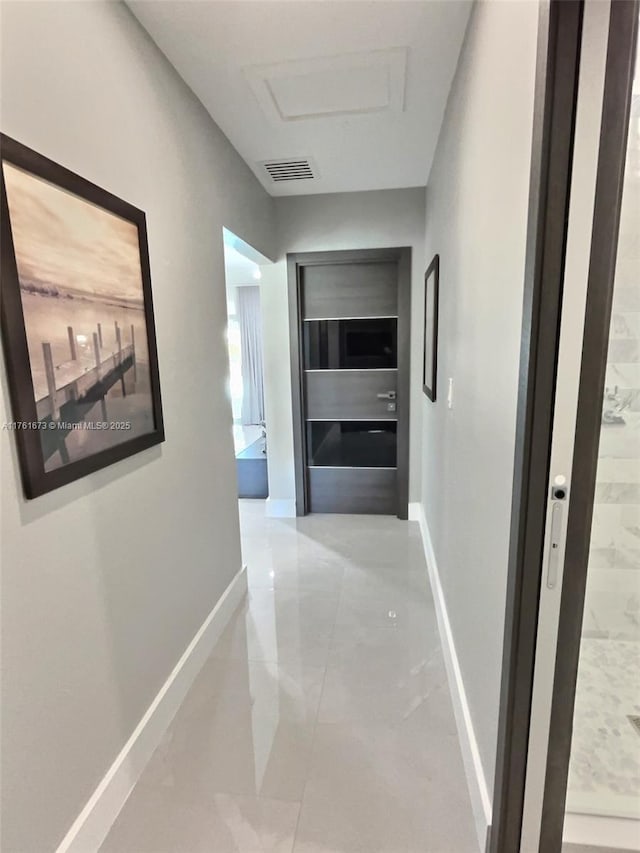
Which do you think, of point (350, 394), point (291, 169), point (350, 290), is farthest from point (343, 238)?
point (350, 394)

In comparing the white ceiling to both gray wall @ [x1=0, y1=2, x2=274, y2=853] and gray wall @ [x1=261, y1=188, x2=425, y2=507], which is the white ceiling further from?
gray wall @ [x1=261, y1=188, x2=425, y2=507]

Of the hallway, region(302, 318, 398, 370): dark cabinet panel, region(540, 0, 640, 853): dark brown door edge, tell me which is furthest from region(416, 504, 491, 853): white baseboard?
region(302, 318, 398, 370): dark cabinet panel

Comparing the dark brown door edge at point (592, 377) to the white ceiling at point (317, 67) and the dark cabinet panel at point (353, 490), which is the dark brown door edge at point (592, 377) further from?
the dark cabinet panel at point (353, 490)

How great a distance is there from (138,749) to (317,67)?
2.70 metres

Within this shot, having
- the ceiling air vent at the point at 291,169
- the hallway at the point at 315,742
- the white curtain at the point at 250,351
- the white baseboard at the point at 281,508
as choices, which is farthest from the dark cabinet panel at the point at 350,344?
the white curtain at the point at 250,351

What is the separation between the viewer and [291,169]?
2875 millimetres

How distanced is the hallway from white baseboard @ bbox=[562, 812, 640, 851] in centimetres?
28

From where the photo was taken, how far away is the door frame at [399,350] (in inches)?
136

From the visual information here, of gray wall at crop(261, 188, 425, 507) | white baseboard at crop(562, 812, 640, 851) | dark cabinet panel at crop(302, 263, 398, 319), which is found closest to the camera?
white baseboard at crop(562, 812, 640, 851)

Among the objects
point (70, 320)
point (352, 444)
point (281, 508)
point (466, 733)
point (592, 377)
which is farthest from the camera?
point (281, 508)

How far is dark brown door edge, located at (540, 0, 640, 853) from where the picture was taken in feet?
2.72

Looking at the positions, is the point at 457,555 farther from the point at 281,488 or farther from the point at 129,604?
the point at 281,488

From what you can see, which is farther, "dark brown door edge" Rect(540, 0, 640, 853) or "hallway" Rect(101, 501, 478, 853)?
"hallway" Rect(101, 501, 478, 853)

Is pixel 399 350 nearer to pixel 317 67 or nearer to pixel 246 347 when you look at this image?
pixel 317 67
